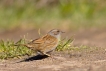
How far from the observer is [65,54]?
935cm

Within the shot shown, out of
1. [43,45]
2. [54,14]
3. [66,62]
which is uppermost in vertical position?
[54,14]

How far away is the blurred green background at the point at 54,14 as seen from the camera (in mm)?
16781

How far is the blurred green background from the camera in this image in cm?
1678

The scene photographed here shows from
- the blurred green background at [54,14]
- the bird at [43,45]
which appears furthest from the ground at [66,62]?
the blurred green background at [54,14]

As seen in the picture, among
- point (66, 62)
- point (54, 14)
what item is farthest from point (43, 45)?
point (54, 14)

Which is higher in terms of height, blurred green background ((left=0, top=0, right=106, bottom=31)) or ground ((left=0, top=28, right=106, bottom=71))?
blurred green background ((left=0, top=0, right=106, bottom=31))

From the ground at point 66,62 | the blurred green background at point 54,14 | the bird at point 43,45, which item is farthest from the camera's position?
the blurred green background at point 54,14

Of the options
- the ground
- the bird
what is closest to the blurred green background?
the ground

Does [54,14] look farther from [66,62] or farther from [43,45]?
[66,62]

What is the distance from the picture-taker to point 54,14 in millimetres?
17578

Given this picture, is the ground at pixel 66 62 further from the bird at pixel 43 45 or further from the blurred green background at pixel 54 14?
the blurred green background at pixel 54 14

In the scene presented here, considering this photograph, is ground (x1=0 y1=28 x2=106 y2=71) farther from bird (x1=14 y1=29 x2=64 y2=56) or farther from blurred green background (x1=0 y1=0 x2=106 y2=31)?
blurred green background (x1=0 y1=0 x2=106 y2=31)

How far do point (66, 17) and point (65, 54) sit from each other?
7.91 m

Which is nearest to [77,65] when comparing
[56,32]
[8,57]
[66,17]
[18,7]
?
[56,32]
